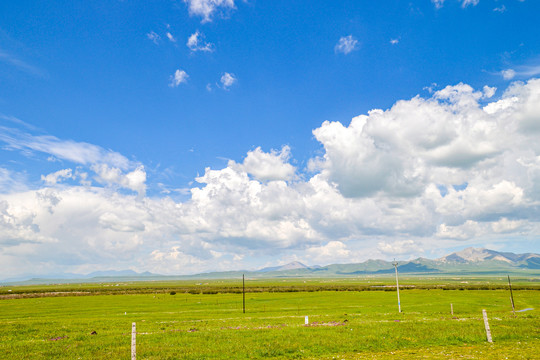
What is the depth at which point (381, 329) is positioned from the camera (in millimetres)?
32031

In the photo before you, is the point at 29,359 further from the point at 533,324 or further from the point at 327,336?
the point at 533,324

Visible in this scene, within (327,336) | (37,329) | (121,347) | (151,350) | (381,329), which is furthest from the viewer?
(37,329)

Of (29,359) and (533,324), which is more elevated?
(29,359)

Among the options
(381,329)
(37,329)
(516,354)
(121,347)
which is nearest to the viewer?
(516,354)

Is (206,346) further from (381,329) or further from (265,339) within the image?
(381,329)

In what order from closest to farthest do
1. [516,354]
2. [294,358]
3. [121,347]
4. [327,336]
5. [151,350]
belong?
1. [516,354]
2. [294,358]
3. [151,350]
4. [121,347]
5. [327,336]

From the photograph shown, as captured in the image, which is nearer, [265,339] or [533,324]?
[265,339]

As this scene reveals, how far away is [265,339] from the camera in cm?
2877

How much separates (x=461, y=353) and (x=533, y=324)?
18.7m

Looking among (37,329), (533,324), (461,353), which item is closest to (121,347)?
(37,329)

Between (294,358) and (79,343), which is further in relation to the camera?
(79,343)

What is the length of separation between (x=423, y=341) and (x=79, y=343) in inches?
1184

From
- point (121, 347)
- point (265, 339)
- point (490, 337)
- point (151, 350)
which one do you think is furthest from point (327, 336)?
point (121, 347)

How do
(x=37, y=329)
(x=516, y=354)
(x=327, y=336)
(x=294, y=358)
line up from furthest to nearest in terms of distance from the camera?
(x=37, y=329) → (x=327, y=336) → (x=294, y=358) → (x=516, y=354)
